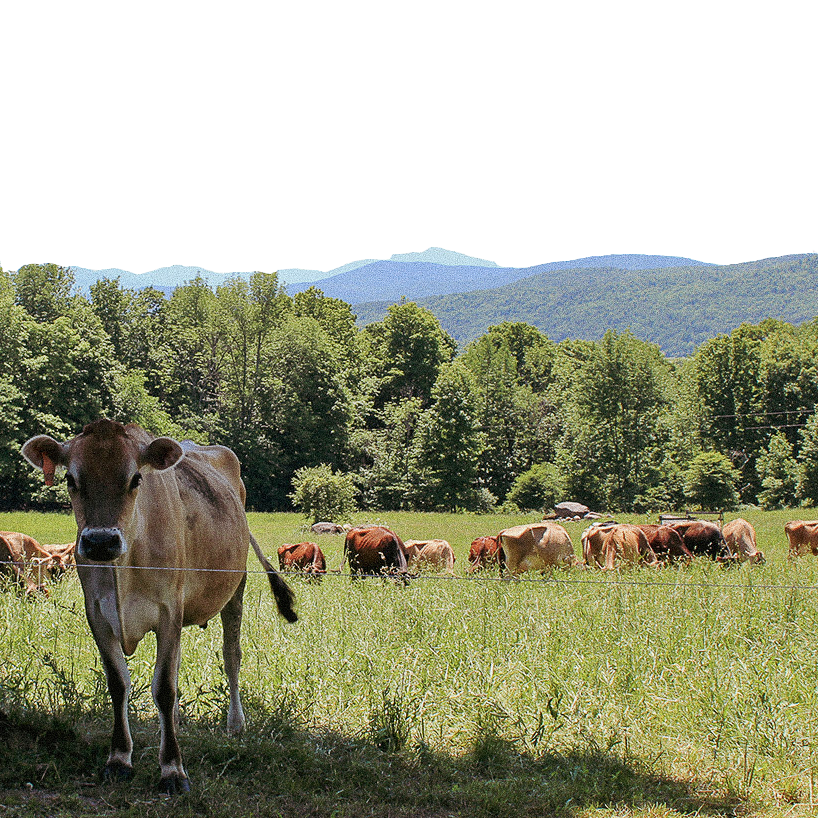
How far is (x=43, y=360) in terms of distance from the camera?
42969 mm

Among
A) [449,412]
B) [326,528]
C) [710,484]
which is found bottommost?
[710,484]

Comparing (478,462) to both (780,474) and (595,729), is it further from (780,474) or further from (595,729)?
(595,729)

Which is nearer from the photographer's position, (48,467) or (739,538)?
(48,467)

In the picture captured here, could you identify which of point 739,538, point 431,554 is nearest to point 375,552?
point 431,554

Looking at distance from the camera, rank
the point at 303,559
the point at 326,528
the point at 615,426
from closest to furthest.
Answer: the point at 303,559 → the point at 326,528 → the point at 615,426

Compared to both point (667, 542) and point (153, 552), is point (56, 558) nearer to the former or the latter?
point (153, 552)

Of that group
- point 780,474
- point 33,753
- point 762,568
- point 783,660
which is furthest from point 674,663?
point 780,474

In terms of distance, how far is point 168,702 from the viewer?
4613 millimetres

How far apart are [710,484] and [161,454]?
46651 mm

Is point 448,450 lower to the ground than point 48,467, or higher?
lower

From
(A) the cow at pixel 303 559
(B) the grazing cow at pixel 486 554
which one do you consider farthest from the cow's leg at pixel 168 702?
(B) the grazing cow at pixel 486 554

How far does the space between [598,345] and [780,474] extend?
15.0 metres

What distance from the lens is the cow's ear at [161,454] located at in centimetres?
468

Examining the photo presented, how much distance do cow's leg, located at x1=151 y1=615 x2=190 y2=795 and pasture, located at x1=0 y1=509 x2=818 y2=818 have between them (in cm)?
12
